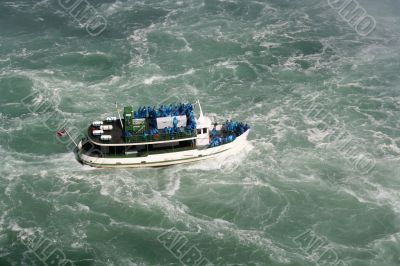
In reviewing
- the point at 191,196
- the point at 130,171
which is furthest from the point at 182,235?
the point at 130,171

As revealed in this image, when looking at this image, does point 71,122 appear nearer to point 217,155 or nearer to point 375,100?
point 217,155

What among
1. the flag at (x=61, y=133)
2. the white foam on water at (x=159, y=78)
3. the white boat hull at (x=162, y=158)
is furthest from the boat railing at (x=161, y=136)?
the white foam on water at (x=159, y=78)

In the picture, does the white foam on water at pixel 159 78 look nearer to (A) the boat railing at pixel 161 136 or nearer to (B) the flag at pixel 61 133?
(B) the flag at pixel 61 133

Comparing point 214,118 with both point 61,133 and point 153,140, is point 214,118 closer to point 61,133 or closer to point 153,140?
point 153,140

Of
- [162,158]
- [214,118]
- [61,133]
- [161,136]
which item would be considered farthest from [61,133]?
[214,118]

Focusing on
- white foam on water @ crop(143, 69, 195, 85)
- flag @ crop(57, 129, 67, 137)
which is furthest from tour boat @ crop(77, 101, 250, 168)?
white foam on water @ crop(143, 69, 195, 85)

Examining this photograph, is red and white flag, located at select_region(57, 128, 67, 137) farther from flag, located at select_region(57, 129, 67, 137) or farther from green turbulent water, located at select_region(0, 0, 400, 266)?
green turbulent water, located at select_region(0, 0, 400, 266)
